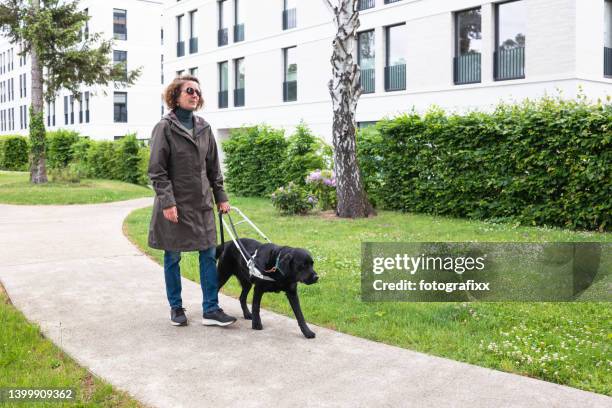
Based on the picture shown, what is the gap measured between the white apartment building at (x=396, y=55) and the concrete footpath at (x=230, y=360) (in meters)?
14.0

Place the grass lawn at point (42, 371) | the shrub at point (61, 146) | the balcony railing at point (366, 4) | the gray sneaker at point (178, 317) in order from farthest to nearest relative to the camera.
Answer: the shrub at point (61, 146) → the balcony railing at point (366, 4) → the gray sneaker at point (178, 317) → the grass lawn at point (42, 371)

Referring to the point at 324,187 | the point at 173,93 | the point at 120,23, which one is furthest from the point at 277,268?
the point at 120,23

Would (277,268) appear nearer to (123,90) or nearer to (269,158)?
(269,158)

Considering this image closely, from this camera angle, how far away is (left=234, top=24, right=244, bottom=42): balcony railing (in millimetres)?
30177

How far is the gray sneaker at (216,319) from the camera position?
209 inches

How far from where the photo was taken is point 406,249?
880 cm

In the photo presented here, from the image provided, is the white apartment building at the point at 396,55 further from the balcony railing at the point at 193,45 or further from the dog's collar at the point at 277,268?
the dog's collar at the point at 277,268

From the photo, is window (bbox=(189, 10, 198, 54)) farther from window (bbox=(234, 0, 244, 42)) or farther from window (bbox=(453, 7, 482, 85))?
window (bbox=(453, 7, 482, 85))

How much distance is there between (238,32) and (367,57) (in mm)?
9017

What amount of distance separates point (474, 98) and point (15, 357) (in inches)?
692

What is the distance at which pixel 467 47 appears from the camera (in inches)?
802

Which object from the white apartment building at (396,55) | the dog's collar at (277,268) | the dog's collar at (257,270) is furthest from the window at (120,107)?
the dog's collar at (277,268)

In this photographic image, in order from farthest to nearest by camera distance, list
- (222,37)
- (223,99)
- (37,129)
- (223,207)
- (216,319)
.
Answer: (223,99), (222,37), (37,129), (223,207), (216,319)

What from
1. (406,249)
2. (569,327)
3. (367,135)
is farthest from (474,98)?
(569,327)
